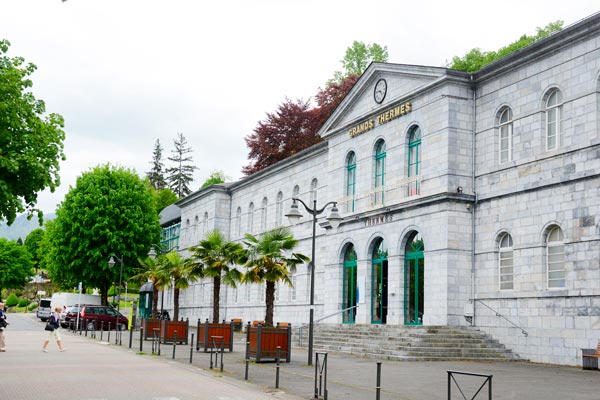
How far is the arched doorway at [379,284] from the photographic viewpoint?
29312 millimetres

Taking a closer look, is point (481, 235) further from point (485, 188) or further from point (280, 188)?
point (280, 188)

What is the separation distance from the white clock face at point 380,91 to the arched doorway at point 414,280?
614 cm

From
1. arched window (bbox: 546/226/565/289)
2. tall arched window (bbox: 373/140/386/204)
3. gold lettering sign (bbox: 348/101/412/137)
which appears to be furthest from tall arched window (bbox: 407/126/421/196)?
arched window (bbox: 546/226/565/289)

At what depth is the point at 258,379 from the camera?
16.6 metres

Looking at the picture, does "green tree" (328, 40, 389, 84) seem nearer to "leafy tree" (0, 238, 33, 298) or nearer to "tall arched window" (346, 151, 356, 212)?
"tall arched window" (346, 151, 356, 212)

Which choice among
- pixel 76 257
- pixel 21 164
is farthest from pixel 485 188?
pixel 76 257

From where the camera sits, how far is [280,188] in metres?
43.1

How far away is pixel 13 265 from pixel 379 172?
101947 millimetres

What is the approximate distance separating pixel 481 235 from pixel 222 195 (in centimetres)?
2829

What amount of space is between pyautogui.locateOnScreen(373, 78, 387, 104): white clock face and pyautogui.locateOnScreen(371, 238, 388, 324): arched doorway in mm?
5807

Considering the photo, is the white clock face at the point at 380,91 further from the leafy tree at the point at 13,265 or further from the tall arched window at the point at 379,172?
the leafy tree at the point at 13,265

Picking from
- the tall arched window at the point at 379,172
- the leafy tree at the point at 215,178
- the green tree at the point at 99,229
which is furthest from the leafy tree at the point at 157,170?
the tall arched window at the point at 379,172

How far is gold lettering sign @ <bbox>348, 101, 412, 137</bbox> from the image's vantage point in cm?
2835

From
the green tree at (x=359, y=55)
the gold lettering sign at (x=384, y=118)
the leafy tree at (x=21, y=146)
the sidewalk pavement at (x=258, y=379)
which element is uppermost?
the green tree at (x=359, y=55)
